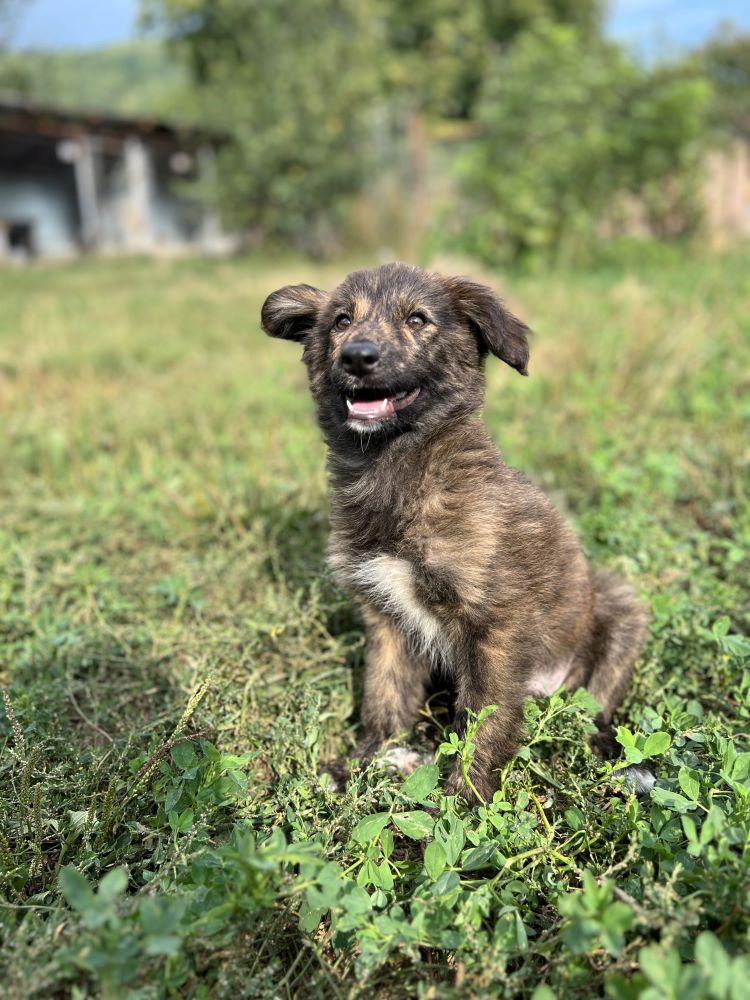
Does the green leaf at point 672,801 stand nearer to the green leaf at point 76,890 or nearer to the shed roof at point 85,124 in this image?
the green leaf at point 76,890

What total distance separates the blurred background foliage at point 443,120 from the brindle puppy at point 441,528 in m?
10.5

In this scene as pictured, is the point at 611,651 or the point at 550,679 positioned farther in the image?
the point at 550,679

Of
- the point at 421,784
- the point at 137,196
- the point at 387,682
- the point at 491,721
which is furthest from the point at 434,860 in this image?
the point at 137,196

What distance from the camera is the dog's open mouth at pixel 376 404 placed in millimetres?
2465

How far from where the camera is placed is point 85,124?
80.0ft

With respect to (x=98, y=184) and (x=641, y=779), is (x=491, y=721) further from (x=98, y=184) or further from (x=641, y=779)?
(x=98, y=184)

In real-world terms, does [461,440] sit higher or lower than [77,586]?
higher

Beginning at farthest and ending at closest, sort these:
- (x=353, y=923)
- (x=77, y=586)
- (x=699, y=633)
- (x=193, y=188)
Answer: (x=193, y=188)
(x=77, y=586)
(x=699, y=633)
(x=353, y=923)

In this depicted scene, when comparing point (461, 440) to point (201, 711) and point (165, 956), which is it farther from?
point (165, 956)

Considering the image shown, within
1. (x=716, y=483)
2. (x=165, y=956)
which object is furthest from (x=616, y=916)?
(x=716, y=483)

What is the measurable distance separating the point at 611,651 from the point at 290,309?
1.63 m

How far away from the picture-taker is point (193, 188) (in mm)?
22078

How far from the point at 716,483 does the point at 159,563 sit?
285cm

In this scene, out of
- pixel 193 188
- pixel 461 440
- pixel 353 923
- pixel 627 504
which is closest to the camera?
pixel 353 923
